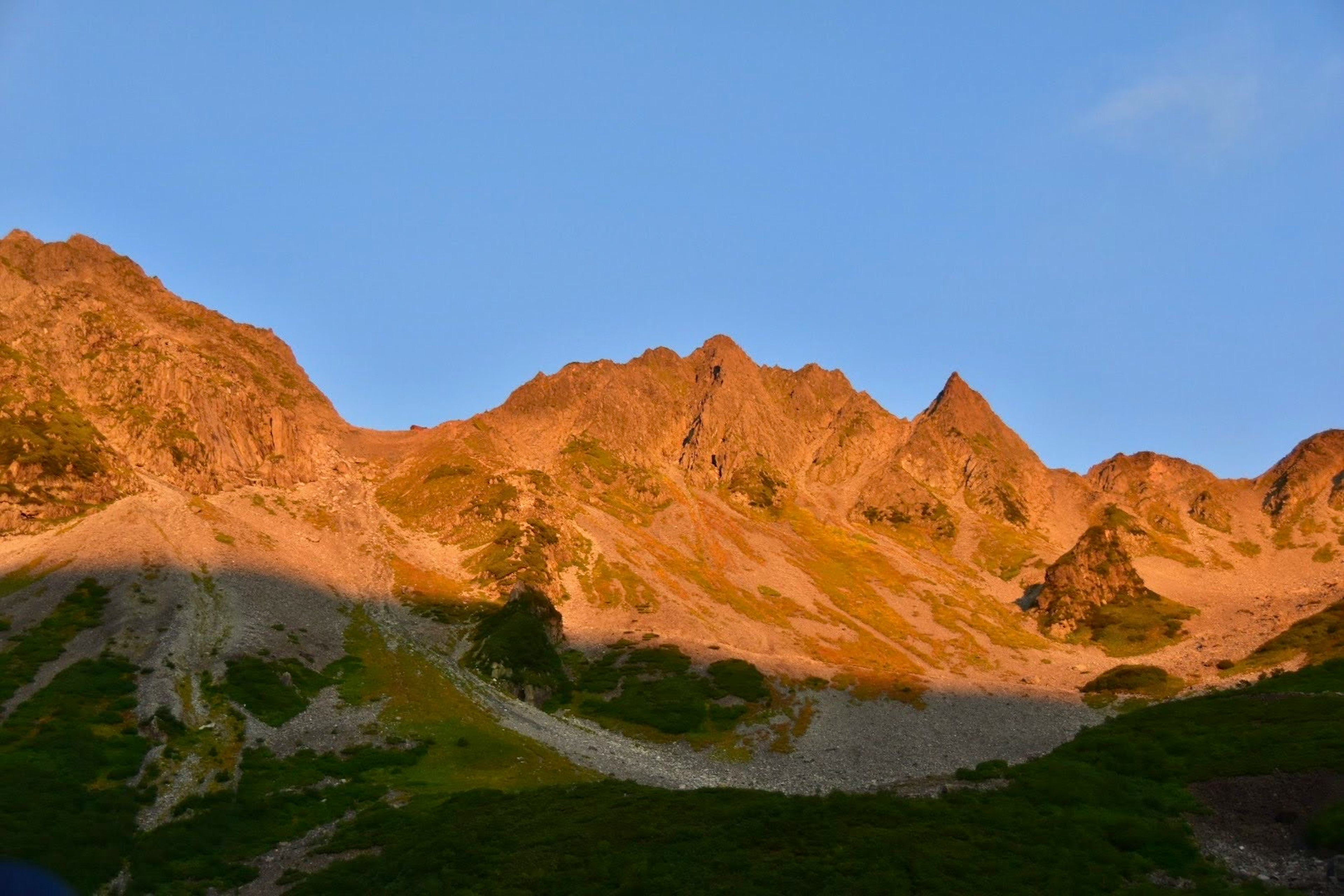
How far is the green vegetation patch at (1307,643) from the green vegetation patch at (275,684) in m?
141

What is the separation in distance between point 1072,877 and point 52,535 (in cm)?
15585

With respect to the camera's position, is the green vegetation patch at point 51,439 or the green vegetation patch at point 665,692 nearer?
the green vegetation patch at point 665,692

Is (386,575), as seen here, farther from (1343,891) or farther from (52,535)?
(1343,891)

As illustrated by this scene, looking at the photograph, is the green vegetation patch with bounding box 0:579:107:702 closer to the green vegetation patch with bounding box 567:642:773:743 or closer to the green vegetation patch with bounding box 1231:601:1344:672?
the green vegetation patch with bounding box 567:642:773:743

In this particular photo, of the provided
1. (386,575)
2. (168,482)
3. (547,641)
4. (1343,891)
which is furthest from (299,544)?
(1343,891)

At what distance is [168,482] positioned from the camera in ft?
549

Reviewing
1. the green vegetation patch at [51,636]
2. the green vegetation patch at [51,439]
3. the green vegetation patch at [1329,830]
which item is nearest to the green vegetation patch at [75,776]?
the green vegetation patch at [51,636]

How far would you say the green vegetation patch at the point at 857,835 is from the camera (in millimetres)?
31312

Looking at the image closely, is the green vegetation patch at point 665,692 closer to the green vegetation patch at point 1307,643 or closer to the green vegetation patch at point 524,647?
the green vegetation patch at point 524,647

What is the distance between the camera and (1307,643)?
13262 cm

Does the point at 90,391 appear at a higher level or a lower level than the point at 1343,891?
higher

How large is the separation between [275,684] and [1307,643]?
161 metres

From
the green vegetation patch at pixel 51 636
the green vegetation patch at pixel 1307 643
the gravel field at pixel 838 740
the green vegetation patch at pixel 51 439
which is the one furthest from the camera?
the green vegetation patch at pixel 51 439

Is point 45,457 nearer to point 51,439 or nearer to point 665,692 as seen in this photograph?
point 51,439
